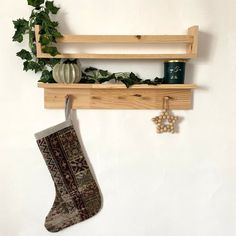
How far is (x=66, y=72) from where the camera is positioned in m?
0.98

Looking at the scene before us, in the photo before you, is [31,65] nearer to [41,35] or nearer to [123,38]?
[41,35]

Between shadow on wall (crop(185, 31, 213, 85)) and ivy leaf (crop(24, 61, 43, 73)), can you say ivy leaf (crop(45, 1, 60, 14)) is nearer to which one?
ivy leaf (crop(24, 61, 43, 73))

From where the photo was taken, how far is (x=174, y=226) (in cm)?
115

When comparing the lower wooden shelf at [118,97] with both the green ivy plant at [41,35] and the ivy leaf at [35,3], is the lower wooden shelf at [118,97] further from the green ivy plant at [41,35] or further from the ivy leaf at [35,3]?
the ivy leaf at [35,3]

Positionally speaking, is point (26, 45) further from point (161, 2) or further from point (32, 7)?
point (161, 2)

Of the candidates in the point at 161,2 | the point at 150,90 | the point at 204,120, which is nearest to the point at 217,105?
the point at 204,120

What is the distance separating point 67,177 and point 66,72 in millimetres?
371

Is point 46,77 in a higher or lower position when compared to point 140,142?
higher

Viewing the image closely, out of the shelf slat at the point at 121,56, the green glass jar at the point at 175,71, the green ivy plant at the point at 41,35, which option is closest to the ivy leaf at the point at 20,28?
the green ivy plant at the point at 41,35

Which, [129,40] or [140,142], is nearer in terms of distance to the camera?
[129,40]

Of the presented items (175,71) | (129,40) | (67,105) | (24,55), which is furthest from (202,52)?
(24,55)

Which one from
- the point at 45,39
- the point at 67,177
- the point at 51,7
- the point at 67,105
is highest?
the point at 51,7

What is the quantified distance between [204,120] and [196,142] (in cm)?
9

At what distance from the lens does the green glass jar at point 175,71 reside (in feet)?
3.28
